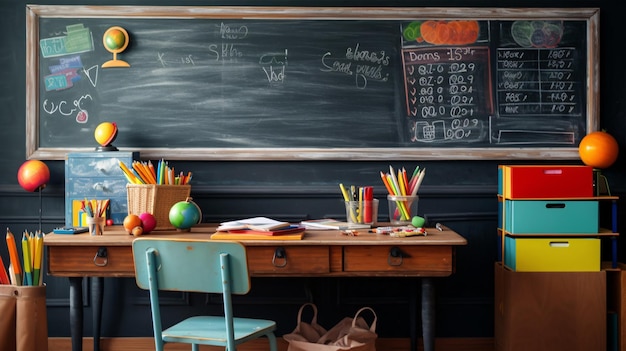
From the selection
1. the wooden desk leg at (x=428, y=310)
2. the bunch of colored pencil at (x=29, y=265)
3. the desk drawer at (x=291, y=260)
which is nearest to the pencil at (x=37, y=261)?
the bunch of colored pencil at (x=29, y=265)

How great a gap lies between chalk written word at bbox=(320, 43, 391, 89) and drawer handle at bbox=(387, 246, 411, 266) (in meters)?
1.11

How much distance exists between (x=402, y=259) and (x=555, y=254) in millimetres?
874

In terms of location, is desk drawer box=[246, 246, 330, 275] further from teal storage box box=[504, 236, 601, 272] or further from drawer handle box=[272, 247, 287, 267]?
teal storage box box=[504, 236, 601, 272]

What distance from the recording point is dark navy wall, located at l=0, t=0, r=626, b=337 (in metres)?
3.70

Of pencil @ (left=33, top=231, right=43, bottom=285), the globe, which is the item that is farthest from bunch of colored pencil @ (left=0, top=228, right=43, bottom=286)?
the globe

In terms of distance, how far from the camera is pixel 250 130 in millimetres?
3711

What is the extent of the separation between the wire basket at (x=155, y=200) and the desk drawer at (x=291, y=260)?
1.81 feet

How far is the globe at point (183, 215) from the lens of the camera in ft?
10.3

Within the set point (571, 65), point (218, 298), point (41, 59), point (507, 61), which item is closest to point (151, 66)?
point (41, 59)

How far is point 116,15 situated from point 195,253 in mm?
1813

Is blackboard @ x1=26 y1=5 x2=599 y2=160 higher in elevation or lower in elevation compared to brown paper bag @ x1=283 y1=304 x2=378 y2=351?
higher

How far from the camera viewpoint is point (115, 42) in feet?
11.8

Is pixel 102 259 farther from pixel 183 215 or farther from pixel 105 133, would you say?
pixel 105 133

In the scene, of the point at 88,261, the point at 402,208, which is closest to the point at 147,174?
the point at 88,261
